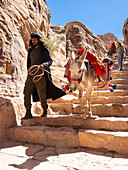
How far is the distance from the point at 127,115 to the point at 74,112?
5.61 feet

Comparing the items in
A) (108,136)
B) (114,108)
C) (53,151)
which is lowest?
(53,151)

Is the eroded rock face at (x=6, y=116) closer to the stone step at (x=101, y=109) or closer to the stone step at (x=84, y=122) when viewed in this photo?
the stone step at (x=84, y=122)

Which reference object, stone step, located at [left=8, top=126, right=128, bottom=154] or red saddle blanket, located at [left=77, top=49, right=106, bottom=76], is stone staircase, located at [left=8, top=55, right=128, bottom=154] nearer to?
stone step, located at [left=8, top=126, right=128, bottom=154]

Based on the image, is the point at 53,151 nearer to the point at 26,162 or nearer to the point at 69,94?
the point at 26,162

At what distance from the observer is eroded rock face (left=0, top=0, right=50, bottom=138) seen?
11.2 ft

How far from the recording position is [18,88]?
387cm

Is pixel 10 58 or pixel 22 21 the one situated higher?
pixel 22 21

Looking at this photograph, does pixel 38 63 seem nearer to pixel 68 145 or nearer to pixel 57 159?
pixel 68 145

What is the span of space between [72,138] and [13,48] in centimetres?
294

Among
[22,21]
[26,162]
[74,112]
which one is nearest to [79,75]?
[26,162]

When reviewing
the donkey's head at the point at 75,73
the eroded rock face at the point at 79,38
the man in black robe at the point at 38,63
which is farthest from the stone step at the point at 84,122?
the eroded rock face at the point at 79,38

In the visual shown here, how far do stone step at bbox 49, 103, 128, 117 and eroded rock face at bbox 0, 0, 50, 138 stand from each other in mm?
1540

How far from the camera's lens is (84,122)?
9.64 ft

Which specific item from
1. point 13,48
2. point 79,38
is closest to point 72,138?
point 13,48
